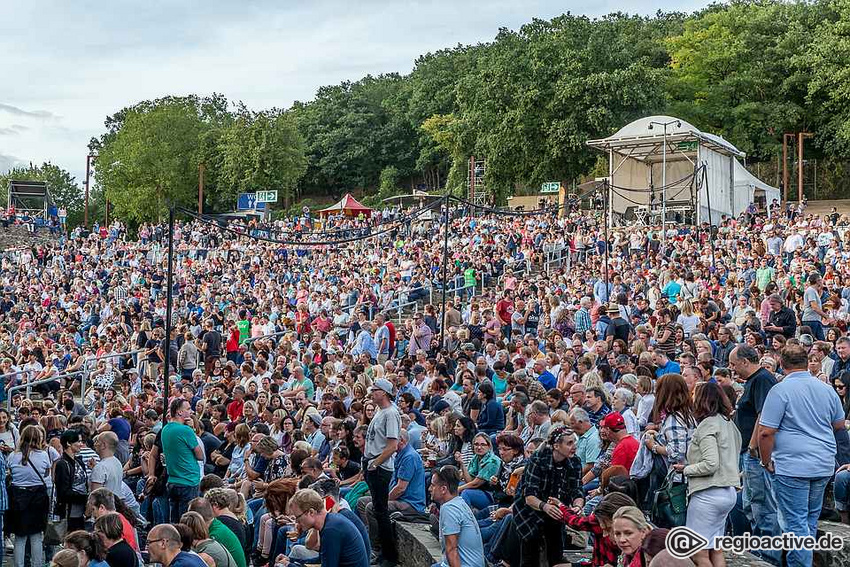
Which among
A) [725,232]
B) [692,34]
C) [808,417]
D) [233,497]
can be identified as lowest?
[233,497]

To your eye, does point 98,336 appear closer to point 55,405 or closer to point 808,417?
point 55,405

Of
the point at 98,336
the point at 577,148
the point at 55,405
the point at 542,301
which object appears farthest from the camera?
the point at 577,148

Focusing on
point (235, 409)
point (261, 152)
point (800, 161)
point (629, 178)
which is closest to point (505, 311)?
point (235, 409)

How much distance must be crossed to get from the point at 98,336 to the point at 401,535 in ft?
52.8

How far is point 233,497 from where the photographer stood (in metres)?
7.00

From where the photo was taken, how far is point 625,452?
6.88 meters

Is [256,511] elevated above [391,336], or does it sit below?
below

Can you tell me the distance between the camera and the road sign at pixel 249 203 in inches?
2226

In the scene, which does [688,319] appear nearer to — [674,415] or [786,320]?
[786,320]

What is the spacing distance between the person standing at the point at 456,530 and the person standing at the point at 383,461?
65.5 inches

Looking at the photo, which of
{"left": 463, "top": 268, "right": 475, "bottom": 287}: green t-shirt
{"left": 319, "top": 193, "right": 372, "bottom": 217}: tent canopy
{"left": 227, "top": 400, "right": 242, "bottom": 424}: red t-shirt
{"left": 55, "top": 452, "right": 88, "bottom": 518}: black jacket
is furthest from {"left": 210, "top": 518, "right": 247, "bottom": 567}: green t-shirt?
{"left": 319, "top": 193, "right": 372, "bottom": 217}: tent canopy

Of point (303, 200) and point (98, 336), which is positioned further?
point (303, 200)

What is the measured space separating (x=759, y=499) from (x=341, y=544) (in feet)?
9.20

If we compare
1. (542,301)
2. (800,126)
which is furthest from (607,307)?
(800,126)
